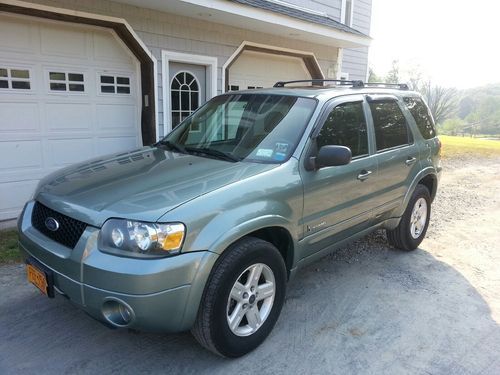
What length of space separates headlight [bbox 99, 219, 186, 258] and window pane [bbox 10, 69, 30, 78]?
4471 millimetres

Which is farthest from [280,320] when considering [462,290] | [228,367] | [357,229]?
[462,290]

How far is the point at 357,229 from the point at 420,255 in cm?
148

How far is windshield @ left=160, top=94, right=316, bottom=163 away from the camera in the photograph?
328 cm

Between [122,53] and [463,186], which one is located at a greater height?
[122,53]

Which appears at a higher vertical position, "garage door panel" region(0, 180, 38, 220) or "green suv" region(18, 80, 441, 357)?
"green suv" region(18, 80, 441, 357)

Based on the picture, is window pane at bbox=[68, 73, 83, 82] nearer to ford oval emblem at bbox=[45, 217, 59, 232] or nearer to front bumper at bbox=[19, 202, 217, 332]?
ford oval emblem at bbox=[45, 217, 59, 232]

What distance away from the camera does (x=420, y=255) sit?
497 centimetres

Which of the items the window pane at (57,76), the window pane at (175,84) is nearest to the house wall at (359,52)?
the window pane at (175,84)

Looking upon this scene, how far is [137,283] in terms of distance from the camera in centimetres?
231

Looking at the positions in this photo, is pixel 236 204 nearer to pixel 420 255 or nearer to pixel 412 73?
pixel 420 255

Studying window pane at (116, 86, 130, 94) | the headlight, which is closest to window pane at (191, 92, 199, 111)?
window pane at (116, 86, 130, 94)

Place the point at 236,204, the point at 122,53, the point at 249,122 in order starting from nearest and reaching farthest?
the point at 236,204 → the point at 249,122 → the point at 122,53

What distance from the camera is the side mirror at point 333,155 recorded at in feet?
10.2

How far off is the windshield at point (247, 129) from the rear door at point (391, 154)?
101 centimetres
